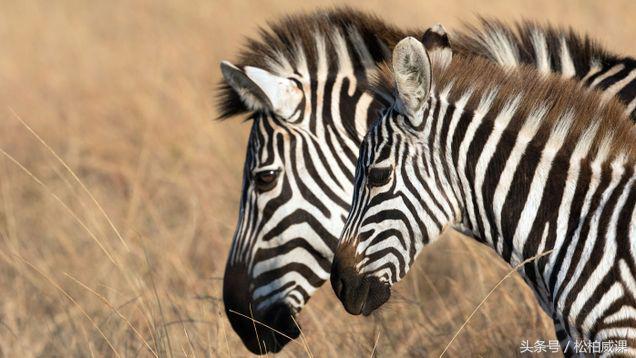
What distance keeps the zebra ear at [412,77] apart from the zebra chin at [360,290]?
68 centimetres

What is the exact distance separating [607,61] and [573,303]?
2.49 m

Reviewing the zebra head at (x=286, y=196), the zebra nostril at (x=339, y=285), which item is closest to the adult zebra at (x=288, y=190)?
the zebra head at (x=286, y=196)

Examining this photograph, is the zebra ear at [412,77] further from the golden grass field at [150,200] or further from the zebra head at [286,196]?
the zebra head at [286,196]

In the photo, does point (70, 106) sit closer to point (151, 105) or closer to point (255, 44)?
point (151, 105)

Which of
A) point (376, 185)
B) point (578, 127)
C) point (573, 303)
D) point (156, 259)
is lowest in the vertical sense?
point (156, 259)

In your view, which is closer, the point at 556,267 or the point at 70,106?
the point at 556,267

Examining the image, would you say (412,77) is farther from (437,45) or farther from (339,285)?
(339,285)

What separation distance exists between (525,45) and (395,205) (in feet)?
6.13

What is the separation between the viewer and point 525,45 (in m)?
6.09

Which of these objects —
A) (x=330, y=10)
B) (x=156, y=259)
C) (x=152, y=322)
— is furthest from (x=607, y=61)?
(x=156, y=259)

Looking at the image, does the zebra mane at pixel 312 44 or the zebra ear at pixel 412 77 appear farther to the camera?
the zebra mane at pixel 312 44

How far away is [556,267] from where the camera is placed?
14.1 feet

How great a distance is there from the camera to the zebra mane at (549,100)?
4.29m

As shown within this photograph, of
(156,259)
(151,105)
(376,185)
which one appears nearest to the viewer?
(376,185)
